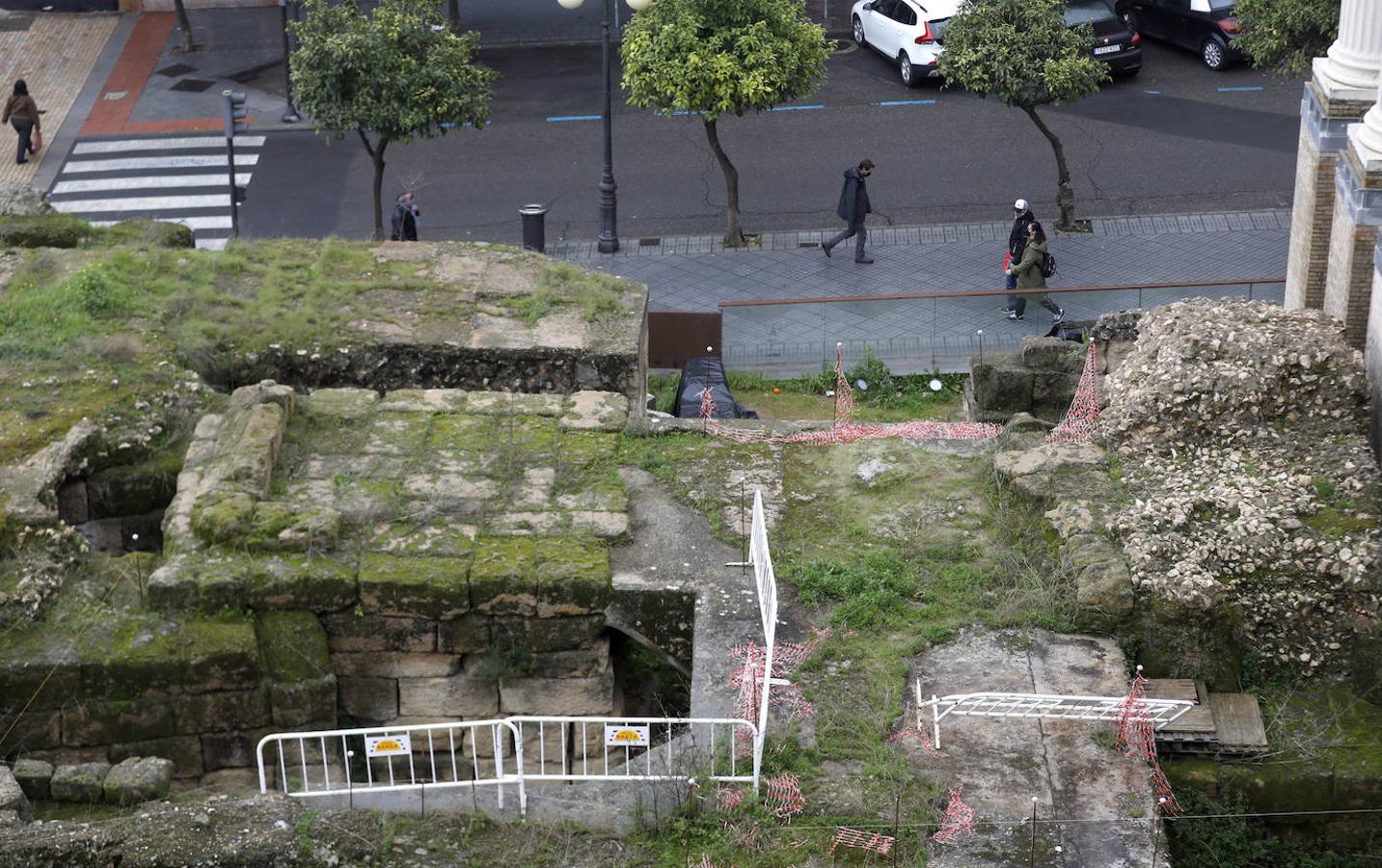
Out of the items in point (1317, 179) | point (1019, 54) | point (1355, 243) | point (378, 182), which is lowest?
point (378, 182)

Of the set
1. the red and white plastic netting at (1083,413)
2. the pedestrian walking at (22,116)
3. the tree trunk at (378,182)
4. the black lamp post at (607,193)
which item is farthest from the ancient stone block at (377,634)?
the pedestrian walking at (22,116)

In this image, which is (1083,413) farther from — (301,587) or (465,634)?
(301,587)

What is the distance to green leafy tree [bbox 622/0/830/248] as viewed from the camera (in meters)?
22.9

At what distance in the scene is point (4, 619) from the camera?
1349cm

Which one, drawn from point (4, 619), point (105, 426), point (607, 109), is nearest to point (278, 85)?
point (607, 109)

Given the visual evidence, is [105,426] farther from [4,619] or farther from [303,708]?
[303,708]

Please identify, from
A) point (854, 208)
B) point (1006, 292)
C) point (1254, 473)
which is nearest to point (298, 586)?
point (1254, 473)

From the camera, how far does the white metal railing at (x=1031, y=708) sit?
41.1 feet

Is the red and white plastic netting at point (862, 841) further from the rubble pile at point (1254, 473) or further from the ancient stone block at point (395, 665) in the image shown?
the ancient stone block at point (395, 665)

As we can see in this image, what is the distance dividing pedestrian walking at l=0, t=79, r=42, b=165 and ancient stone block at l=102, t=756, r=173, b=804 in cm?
1721

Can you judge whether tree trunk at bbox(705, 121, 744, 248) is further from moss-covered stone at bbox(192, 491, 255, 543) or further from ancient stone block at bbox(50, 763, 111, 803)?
ancient stone block at bbox(50, 763, 111, 803)

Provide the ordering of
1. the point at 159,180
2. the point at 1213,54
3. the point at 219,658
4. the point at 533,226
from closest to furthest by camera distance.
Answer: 1. the point at 219,658
2. the point at 533,226
3. the point at 159,180
4. the point at 1213,54

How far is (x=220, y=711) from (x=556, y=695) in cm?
238

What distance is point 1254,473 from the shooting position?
1474 centimetres
